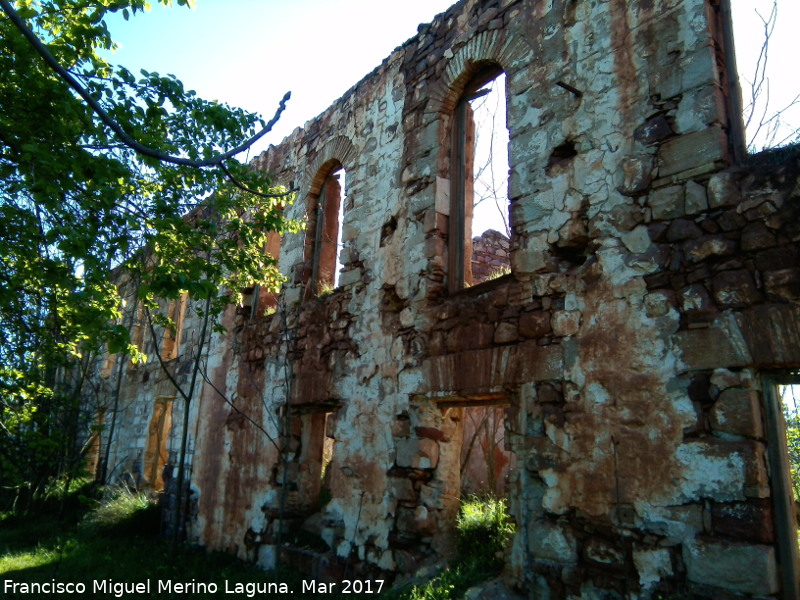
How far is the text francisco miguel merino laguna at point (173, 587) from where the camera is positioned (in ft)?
17.6

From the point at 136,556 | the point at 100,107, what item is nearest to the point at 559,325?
the point at 100,107

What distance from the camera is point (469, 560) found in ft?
15.0

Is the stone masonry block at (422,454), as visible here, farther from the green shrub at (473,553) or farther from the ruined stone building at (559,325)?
the green shrub at (473,553)

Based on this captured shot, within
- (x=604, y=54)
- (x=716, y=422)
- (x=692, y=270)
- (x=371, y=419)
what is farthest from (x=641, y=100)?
(x=371, y=419)

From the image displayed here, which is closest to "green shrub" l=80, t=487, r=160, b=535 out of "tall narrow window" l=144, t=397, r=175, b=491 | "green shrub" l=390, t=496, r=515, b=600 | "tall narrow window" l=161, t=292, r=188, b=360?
"tall narrow window" l=144, t=397, r=175, b=491

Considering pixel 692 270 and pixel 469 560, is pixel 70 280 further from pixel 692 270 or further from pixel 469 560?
pixel 692 270

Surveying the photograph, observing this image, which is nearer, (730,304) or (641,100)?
(730,304)

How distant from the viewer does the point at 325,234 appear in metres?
7.52

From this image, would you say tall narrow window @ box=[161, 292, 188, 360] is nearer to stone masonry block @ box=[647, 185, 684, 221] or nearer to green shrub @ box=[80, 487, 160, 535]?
green shrub @ box=[80, 487, 160, 535]

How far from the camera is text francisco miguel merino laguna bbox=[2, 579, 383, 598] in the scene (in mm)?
5355

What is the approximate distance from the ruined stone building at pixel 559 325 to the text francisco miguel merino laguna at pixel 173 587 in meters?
0.21

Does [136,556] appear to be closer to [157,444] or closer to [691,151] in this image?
[157,444]

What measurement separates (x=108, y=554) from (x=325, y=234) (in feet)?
15.4

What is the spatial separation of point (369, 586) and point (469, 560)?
1026 millimetres
